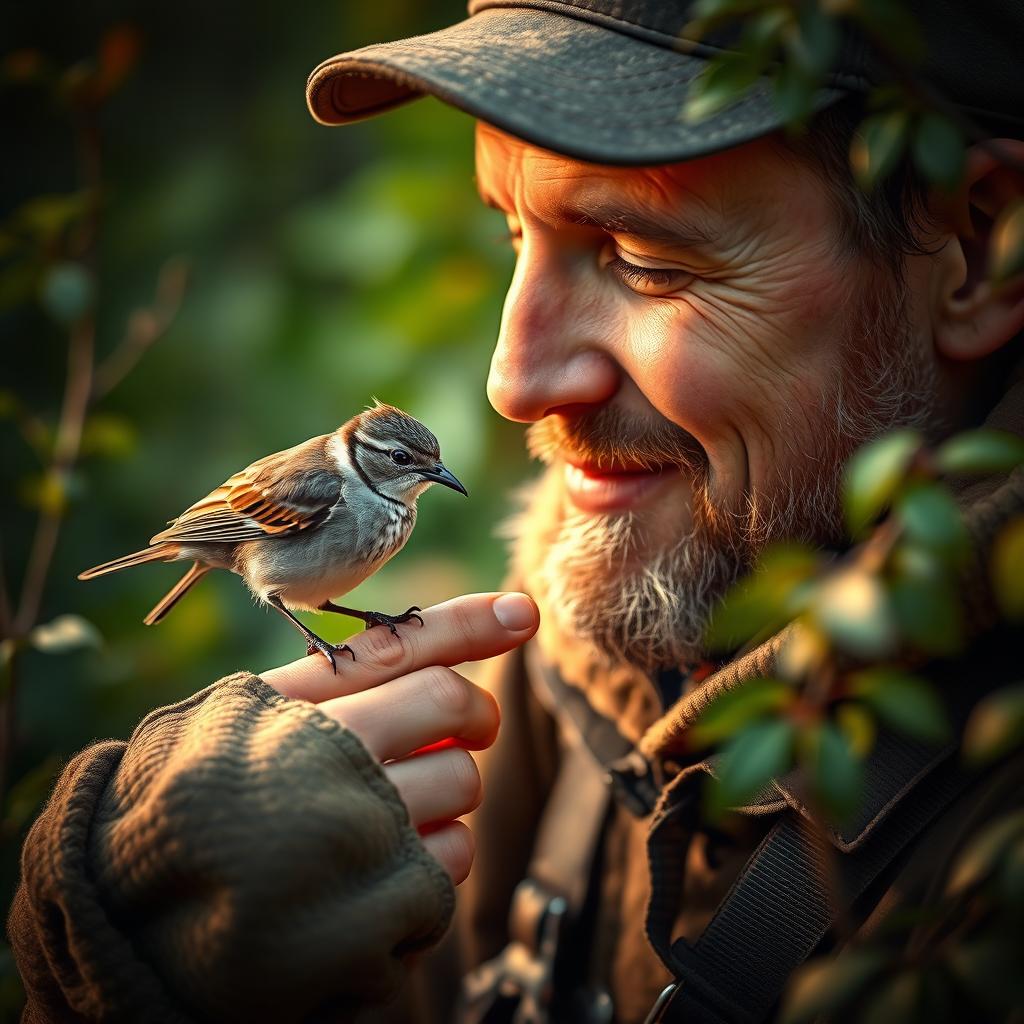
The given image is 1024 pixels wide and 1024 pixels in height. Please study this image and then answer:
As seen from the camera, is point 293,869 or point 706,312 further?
point 706,312

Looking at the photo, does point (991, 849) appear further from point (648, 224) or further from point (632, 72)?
point (632, 72)

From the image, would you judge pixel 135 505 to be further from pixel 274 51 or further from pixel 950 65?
pixel 950 65

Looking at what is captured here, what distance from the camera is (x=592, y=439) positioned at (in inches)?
82.8

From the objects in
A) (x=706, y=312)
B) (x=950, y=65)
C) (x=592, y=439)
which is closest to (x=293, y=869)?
(x=592, y=439)

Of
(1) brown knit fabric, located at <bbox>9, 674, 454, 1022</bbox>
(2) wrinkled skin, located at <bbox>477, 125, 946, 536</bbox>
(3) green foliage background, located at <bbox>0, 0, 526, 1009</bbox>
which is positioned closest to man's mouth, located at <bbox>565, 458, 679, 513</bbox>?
(2) wrinkled skin, located at <bbox>477, 125, 946, 536</bbox>

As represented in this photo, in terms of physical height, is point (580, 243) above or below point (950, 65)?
below

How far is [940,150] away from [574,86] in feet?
3.13

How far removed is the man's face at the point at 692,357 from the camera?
1.92 meters

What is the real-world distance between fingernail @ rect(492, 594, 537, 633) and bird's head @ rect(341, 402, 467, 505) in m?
0.61

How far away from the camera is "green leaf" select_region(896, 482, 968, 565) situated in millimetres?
828

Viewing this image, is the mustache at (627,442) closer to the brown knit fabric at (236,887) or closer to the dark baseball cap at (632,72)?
the dark baseball cap at (632,72)

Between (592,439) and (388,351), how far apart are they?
73.4 inches

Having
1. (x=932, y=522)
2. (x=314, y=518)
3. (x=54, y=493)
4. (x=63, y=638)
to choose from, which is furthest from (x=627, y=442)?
(x=54, y=493)

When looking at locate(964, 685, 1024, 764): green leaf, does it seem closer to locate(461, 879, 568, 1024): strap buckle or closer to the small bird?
the small bird
